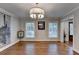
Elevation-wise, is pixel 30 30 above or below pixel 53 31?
above

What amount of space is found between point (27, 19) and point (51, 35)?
253 centimetres

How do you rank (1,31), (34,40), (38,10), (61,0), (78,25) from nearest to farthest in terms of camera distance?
(61,0)
(38,10)
(78,25)
(1,31)
(34,40)

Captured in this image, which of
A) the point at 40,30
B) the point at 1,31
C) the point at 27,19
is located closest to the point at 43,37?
the point at 40,30

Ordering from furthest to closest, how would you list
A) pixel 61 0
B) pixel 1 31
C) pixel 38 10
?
pixel 1 31 < pixel 38 10 < pixel 61 0

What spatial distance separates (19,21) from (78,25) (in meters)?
6.37

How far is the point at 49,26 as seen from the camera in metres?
11.1

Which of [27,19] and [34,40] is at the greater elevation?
[27,19]

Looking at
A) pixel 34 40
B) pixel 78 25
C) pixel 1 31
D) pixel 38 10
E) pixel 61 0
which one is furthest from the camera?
pixel 34 40
